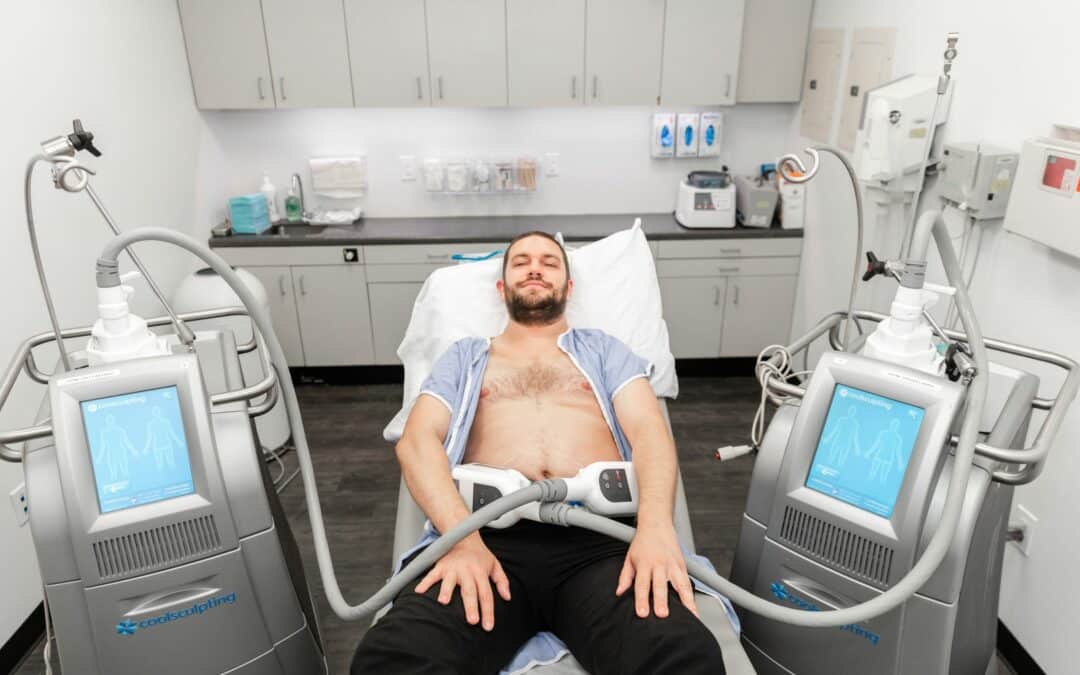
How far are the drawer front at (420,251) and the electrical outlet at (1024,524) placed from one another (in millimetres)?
2146

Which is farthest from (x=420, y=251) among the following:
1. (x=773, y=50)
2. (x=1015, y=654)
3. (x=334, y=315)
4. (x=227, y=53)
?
(x=1015, y=654)

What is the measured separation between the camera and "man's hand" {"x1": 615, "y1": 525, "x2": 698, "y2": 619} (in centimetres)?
134

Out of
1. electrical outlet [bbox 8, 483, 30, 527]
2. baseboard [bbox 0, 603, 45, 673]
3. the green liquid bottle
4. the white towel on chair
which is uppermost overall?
the white towel on chair

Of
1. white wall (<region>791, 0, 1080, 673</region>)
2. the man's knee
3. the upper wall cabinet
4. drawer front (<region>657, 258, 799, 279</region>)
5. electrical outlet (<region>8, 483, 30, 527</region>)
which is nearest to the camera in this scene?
the man's knee

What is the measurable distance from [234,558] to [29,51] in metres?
1.79

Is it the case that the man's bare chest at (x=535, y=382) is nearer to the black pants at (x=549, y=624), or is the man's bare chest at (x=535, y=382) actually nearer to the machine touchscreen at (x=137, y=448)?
the black pants at (x=549, y=624)

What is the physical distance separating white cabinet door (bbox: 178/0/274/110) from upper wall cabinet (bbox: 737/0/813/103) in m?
2.14

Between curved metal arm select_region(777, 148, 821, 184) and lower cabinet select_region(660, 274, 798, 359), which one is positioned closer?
curved metal arm select_region(777, 148, 821, 184)

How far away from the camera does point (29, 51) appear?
2180 millimetres

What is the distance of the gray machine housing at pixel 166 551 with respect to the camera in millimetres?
1273

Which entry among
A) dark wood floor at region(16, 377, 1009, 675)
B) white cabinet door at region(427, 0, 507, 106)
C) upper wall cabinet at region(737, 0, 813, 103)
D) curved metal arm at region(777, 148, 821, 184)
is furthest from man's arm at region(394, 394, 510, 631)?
upper wall cabinet at region(737, 0, 813, 103)

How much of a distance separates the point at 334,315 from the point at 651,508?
2.24 meters

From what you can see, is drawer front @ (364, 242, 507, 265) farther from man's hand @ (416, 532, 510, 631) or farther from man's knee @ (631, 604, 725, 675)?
man's knee @ (631, 604, 725, 675)

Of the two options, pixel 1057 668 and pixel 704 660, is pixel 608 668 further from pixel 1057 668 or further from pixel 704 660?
pixel 1057 668
